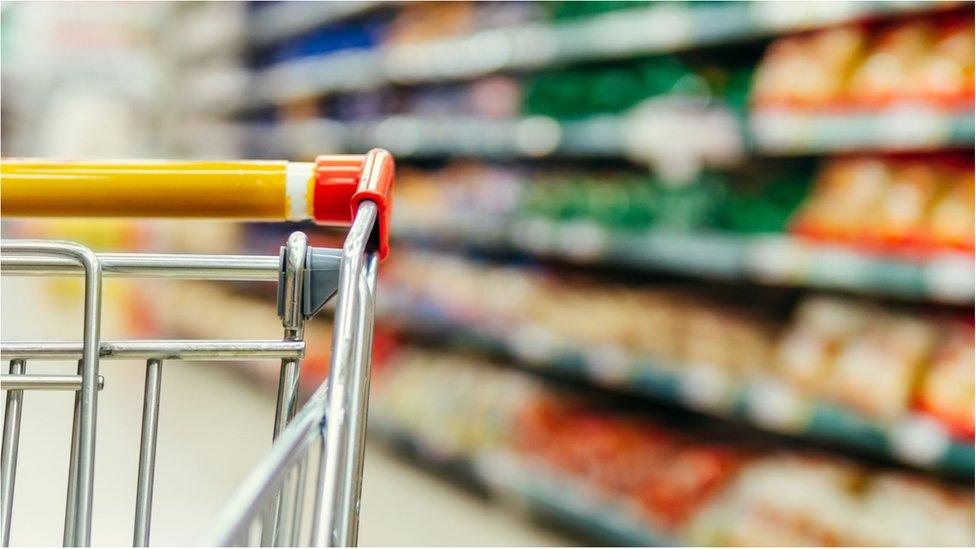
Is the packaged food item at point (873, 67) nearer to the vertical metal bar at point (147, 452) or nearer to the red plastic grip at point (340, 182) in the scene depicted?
the red plastic grip at point (340, 182)

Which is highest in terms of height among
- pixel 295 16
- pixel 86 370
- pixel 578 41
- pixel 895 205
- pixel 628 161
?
pixel 295 16

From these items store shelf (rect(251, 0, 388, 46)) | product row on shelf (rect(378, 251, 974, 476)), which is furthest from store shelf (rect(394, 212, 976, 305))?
store shelf (rect(251, 0, 388, 46))

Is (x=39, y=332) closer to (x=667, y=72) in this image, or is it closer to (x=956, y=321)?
(x=667, y=72)

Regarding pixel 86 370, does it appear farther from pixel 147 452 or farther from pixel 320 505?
pixel 320 505

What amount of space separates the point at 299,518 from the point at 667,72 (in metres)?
2.17

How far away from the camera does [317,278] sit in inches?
30.0

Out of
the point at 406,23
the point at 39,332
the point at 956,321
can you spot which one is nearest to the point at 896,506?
the point at 956,321

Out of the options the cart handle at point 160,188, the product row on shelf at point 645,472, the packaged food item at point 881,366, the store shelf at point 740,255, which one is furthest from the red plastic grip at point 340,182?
the product row on shelf at point 645,472

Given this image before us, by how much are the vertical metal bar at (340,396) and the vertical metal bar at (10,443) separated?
0.36 m

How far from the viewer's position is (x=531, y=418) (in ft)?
9.71

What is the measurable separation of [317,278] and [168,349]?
0.14 meters

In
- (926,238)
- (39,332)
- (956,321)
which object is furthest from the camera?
(39,332)

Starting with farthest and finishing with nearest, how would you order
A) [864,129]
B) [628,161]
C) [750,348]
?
[628,161]
[750,348]
[864,129]

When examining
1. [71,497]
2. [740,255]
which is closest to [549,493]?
[740,255]
